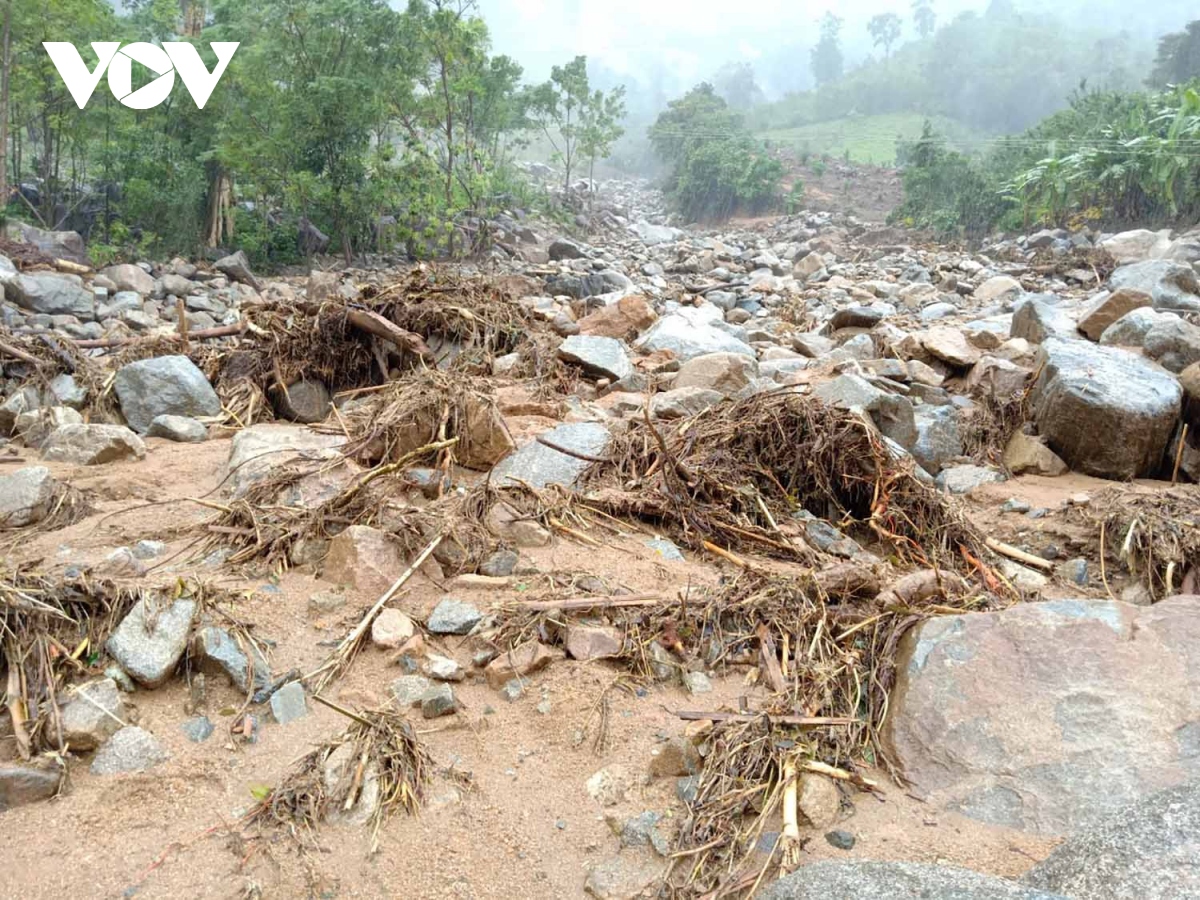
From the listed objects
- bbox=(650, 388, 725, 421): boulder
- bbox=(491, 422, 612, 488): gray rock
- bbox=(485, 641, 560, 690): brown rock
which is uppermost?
bbox=(650, 388, 725, 421): boulder

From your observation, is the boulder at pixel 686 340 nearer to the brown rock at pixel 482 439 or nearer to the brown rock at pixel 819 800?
the brown rock at pixel 482 439

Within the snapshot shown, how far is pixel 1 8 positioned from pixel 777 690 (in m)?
13.5

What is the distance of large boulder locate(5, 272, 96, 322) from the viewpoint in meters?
7.73

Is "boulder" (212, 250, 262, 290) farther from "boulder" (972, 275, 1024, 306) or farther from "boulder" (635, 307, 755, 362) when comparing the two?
"boulder" (972, 275, 1024, 306)

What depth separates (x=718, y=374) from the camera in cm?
471

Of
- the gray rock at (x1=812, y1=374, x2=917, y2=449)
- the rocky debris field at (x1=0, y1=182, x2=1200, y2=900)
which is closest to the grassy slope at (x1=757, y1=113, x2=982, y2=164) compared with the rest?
the gray rock at (x1=812, y1=374, x2=917, y2=449)

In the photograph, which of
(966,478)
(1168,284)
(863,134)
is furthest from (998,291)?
(863,134)

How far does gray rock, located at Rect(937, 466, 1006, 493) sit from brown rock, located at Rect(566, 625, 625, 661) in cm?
273

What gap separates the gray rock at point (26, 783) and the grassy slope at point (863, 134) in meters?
35.1

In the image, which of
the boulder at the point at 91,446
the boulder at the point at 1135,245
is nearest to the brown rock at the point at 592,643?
the boulder at the point at 91,446

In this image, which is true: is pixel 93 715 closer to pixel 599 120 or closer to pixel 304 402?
pixel 304 402

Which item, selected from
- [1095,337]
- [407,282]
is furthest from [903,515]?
[1095,337]

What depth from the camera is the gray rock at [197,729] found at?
204 cm

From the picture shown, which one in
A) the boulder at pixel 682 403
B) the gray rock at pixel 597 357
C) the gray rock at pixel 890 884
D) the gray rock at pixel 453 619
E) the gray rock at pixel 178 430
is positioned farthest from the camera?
the gray rock at pixel 597 357
